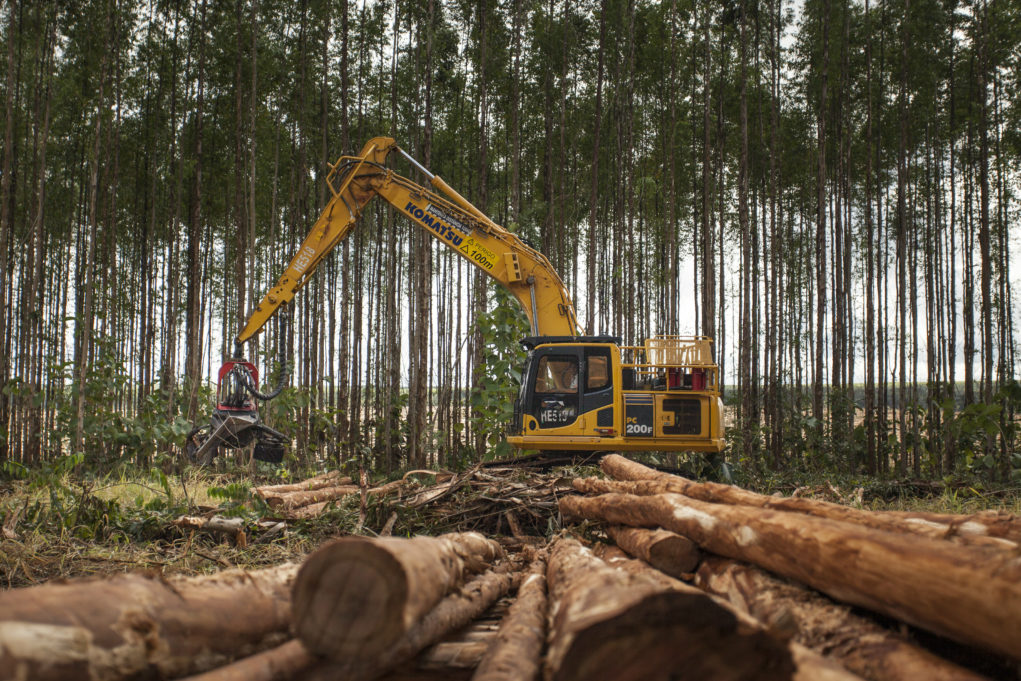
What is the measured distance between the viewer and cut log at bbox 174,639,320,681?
5.87 feet

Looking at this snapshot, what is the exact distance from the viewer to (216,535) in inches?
210

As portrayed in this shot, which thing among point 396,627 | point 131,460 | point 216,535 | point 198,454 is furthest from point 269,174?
point 396,627

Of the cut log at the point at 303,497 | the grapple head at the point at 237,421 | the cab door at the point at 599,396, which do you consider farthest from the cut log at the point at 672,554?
the grapple head at the point at 237,421

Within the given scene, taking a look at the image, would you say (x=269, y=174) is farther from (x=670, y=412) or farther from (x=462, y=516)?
(x=462, y=516)

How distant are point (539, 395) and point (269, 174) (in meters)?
12.7

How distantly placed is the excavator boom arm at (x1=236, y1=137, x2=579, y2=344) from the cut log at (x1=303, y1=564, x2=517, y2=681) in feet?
19.5

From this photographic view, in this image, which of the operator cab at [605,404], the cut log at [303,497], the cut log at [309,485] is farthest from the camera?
the operator cab at [605,404]

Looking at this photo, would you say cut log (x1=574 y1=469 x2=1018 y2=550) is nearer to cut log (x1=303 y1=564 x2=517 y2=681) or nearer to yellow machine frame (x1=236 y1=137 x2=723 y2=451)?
cut log (x1=303 y1=564 x2=517 y2=681)

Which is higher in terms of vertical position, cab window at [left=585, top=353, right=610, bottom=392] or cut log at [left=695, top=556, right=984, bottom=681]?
cab window at [left=585, top=353, right=610, bottom=392]

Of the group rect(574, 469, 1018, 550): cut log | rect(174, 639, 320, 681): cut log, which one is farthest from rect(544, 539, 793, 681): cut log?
rect(574, 469, 1018, 550): cut log

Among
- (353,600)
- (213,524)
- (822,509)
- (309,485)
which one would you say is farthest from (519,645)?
(309,485)

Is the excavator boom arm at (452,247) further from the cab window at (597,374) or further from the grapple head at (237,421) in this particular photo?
the cab window at (597,374)

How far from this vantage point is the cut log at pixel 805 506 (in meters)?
Result: 2.66

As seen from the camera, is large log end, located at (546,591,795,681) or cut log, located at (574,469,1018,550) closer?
large log end, located at (546,591,795,681)
